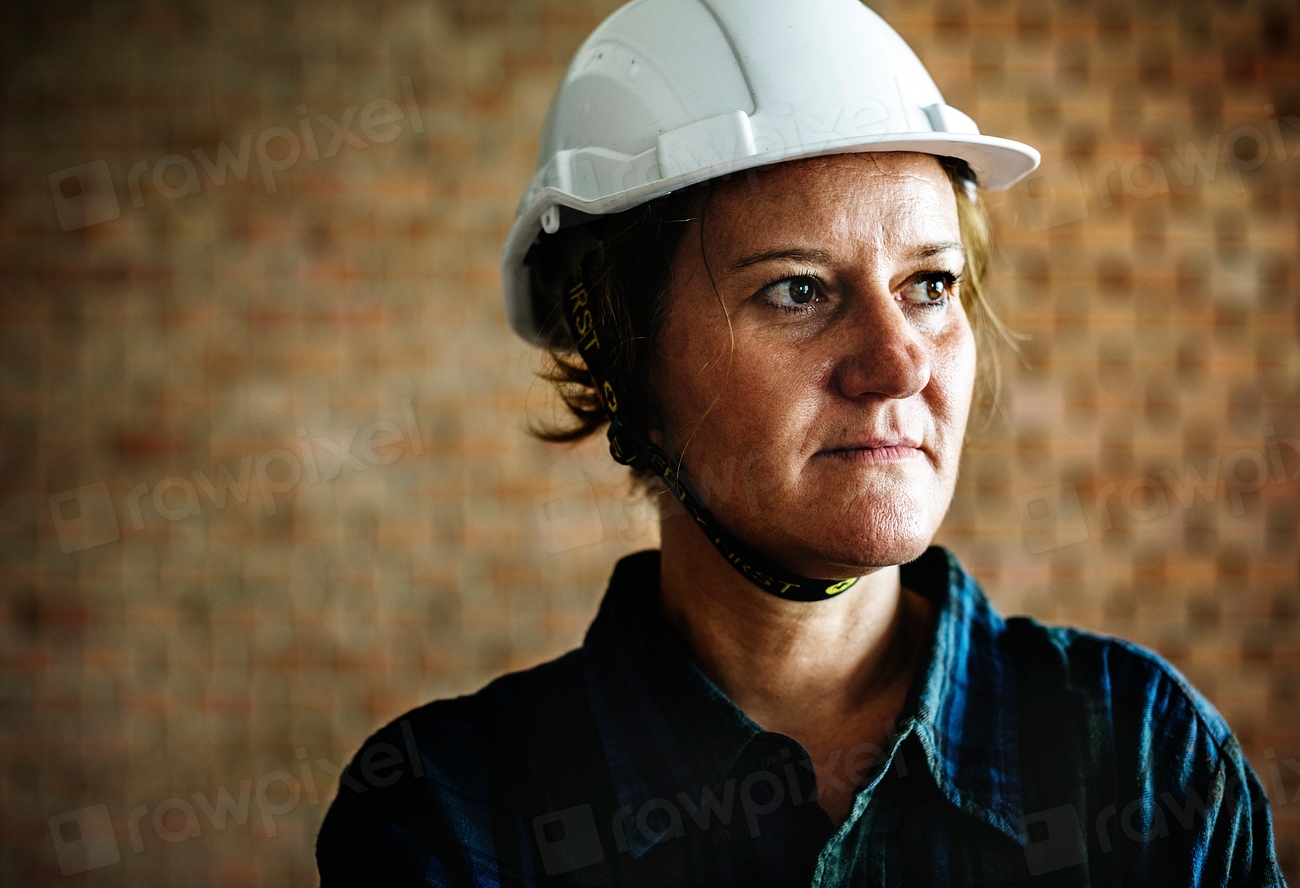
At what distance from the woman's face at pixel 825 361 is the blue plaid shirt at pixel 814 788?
Result: 233 mm

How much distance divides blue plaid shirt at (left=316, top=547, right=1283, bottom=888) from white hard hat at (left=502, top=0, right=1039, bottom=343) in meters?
0.60

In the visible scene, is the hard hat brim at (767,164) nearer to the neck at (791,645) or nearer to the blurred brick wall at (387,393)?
the neck at (791,645)

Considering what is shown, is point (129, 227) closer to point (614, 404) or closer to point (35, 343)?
point (35, 343)

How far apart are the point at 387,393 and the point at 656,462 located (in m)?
1.77

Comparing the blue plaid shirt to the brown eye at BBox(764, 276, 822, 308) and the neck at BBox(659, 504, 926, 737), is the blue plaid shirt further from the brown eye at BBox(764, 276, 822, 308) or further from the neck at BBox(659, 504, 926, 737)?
the brown eye at BBox(764, 276, 822, 308)

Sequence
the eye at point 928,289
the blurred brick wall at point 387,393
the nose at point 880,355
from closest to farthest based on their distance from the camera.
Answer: the nose at point 880,355
the eye at point 928,289
the blurred brick wall at point 387,393

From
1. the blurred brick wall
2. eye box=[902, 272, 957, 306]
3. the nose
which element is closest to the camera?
the nose

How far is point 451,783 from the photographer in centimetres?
121

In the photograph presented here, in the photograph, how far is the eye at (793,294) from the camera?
1148mm

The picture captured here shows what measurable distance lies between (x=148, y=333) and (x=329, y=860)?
2.15 m

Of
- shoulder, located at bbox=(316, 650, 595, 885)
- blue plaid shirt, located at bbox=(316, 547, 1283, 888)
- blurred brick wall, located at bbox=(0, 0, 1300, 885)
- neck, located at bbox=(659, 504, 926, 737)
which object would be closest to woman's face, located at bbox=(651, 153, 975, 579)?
neck, located at bbox=(659, 504, 926, 737)

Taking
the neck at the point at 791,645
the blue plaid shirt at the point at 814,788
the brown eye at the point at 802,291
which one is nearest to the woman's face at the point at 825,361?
the brown eye at the point at 802,291

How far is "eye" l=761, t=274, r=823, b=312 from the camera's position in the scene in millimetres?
1148

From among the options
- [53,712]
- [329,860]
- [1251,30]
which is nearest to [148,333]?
[53,712]
